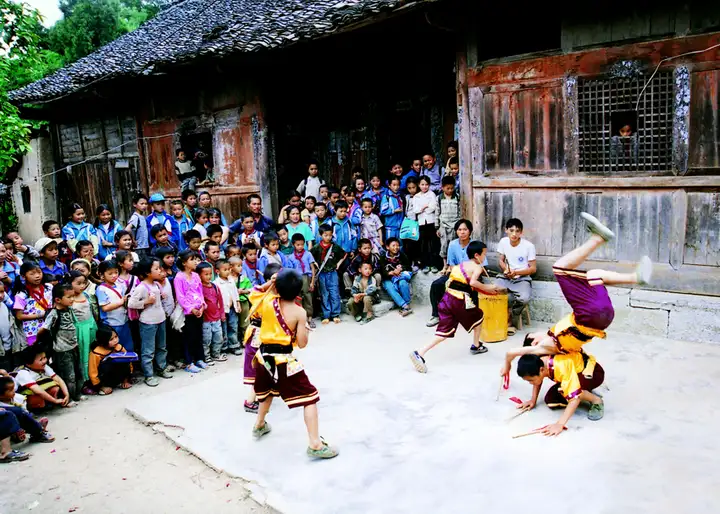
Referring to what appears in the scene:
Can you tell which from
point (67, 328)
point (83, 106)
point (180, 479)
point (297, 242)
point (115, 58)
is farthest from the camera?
point (83, 106)

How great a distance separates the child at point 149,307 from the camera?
19.8 feet

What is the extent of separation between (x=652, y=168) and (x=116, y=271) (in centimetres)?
614

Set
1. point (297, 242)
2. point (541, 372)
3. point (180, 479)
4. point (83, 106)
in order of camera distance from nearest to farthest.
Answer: point (180, 479), point (541, 372), point (297, 242), point (83, 106)

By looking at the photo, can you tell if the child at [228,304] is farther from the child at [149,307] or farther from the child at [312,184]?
the child at [312,184]

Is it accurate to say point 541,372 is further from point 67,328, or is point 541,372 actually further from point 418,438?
point 67,328

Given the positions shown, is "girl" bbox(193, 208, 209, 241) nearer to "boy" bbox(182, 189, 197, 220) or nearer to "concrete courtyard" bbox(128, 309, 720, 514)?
"boy" bbox(182, 189, 197, 220)

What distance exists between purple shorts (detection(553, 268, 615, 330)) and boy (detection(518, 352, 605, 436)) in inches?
14.9

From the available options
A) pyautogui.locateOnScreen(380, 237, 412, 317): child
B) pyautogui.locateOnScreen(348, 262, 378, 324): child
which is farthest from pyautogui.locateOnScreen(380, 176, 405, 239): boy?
pyautogui.locateOnScreen(348, 262, 378, 324): child

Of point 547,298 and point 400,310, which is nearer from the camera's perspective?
point 547,298

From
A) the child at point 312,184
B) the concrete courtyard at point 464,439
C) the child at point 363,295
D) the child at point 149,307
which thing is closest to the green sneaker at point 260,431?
the concrete courtyard at point 464,439

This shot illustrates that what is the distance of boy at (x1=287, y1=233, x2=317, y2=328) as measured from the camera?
25.5 feet

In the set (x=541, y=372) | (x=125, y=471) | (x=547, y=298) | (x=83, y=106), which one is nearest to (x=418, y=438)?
(x=541, y=372)

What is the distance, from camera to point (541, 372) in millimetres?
4477

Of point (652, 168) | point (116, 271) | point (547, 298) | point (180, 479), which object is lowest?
point (180, 479)
